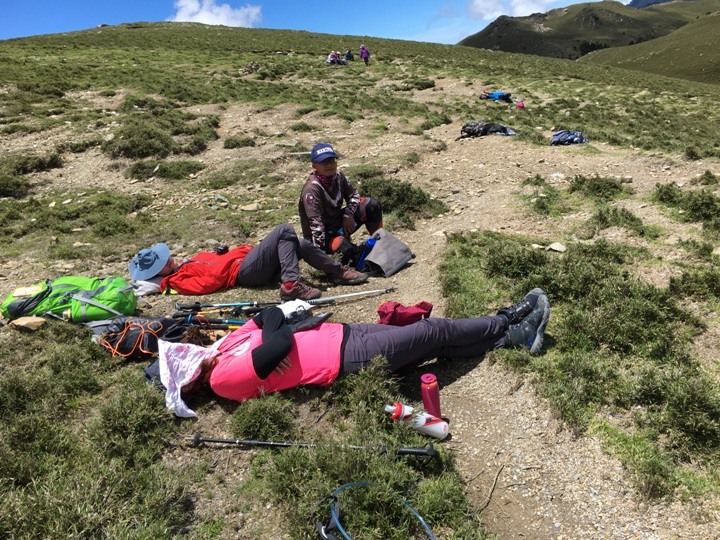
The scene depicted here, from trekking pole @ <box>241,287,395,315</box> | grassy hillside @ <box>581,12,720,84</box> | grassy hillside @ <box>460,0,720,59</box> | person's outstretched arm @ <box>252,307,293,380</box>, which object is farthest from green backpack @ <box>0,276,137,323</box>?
grassy hillside @ <box>460,0,720,59</box>

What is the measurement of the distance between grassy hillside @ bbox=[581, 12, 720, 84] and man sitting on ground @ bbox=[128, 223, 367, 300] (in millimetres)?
90739

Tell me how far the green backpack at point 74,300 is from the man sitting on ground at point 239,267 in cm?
87

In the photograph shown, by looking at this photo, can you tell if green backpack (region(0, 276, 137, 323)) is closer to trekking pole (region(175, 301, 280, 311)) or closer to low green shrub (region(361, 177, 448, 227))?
trekking pole (region(175, 301, 280, 311))

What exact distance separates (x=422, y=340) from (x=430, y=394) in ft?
2.31

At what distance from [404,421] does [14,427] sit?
145 inches

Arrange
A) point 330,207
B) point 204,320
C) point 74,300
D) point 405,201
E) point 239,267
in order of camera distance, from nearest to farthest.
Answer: point 204,320 < point 74,300 < point 239,267 < point 330,207 < point 405,201

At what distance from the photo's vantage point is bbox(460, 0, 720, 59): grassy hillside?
169 m

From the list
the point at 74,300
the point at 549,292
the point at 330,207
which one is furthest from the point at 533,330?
the point at 74,300

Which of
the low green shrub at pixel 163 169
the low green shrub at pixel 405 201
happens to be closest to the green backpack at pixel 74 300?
the low green shrub at pixel 405 201

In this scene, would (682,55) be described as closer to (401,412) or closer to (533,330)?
(533,330)

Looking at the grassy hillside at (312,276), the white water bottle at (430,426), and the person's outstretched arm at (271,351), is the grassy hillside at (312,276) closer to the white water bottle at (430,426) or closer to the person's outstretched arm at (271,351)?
the white water bottle at (430,426)

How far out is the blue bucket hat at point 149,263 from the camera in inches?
295

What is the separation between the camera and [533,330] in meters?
5.03

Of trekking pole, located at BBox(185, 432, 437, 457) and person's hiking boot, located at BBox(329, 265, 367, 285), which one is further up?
person's hiking boot, located at BBox(329, 265, 367, 285)
